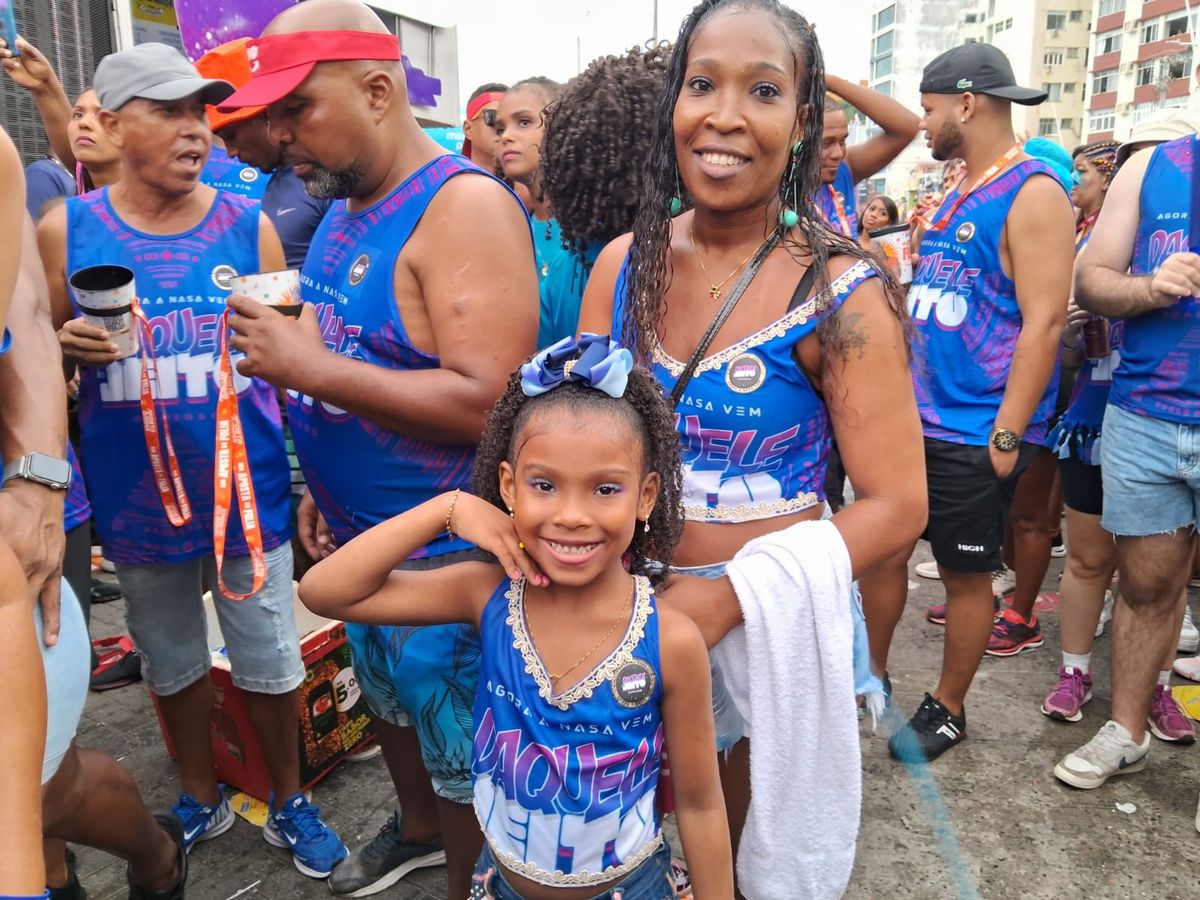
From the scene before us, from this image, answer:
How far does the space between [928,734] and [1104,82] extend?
64566 mm

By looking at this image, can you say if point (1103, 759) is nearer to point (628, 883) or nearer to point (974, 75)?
point (628, 883)

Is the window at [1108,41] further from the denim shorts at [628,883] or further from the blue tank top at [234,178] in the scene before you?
the denim shorts at [628,883]

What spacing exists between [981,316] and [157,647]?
317 centimetres

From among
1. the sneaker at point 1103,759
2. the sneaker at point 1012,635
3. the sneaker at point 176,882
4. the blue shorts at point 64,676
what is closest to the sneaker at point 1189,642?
the sneaker at point 1012,635

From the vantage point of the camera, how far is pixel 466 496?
163cm

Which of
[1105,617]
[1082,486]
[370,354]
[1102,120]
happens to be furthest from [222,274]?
[1102,120]

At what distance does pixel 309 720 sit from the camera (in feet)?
9.97

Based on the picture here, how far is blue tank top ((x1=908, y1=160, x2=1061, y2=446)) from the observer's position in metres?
3.24

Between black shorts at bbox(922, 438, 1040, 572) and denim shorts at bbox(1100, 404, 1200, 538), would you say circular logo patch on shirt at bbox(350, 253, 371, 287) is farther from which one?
denim shorts at bbox(1100, 404, 1200, 538)

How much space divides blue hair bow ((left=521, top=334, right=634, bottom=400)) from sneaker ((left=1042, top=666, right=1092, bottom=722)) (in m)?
2.91

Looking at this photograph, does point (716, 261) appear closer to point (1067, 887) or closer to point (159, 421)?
point (159, 421)

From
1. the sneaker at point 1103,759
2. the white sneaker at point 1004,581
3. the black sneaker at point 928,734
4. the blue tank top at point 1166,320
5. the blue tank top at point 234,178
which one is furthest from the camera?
the white sneaker at point 1004,581

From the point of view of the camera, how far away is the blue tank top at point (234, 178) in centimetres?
376

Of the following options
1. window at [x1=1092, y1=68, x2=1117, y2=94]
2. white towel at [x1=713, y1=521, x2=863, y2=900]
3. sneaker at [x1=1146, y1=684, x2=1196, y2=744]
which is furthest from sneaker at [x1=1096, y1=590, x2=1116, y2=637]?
window at [x1=1092, y1=68, x2=1117, y2=94]
